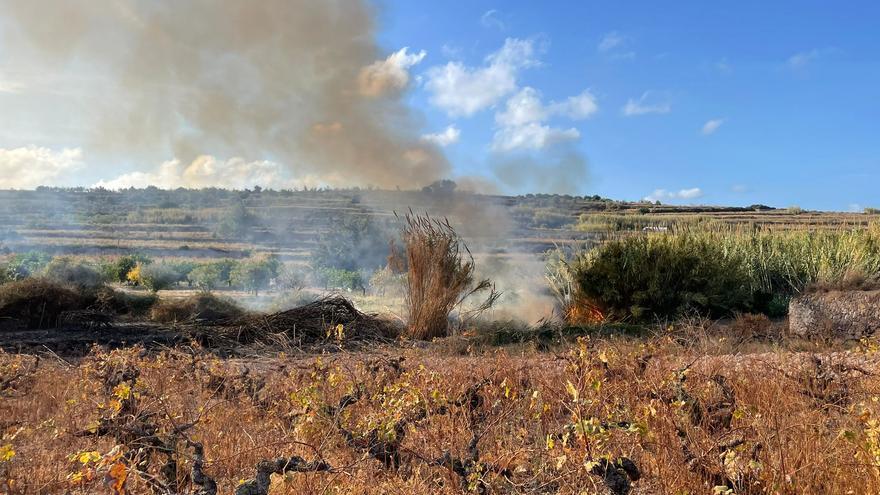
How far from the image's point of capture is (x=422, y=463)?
A: 3262 mm

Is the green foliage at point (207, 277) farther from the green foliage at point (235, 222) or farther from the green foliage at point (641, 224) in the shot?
the green foliage at point (235, 222)

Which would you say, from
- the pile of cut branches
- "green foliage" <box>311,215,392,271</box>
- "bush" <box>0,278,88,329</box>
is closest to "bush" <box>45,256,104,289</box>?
"bush" <box>0,278,88,329</box>

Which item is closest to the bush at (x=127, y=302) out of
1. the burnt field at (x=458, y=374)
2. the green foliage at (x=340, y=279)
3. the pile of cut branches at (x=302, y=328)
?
the burnt field at (x=458, y=374)

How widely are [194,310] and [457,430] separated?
7.93m

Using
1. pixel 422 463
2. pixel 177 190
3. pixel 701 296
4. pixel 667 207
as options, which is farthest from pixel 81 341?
pixel 177 190

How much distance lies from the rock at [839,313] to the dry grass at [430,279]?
165 inches

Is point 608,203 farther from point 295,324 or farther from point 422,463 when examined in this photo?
point 422,463

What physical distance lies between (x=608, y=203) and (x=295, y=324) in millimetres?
39040

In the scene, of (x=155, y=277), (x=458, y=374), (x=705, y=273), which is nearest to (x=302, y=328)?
(x=458, y=374)

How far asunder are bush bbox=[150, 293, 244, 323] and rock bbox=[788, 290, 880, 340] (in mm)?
8124

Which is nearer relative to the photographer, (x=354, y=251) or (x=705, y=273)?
(x=705, y=273)

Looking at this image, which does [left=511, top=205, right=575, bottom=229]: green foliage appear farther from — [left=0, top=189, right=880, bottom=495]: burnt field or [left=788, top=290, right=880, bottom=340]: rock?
[left=788, top=290, right=880, bottom=340]: rock

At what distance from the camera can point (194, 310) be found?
10570mm

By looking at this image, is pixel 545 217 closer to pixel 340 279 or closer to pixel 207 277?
pixel 340 279
